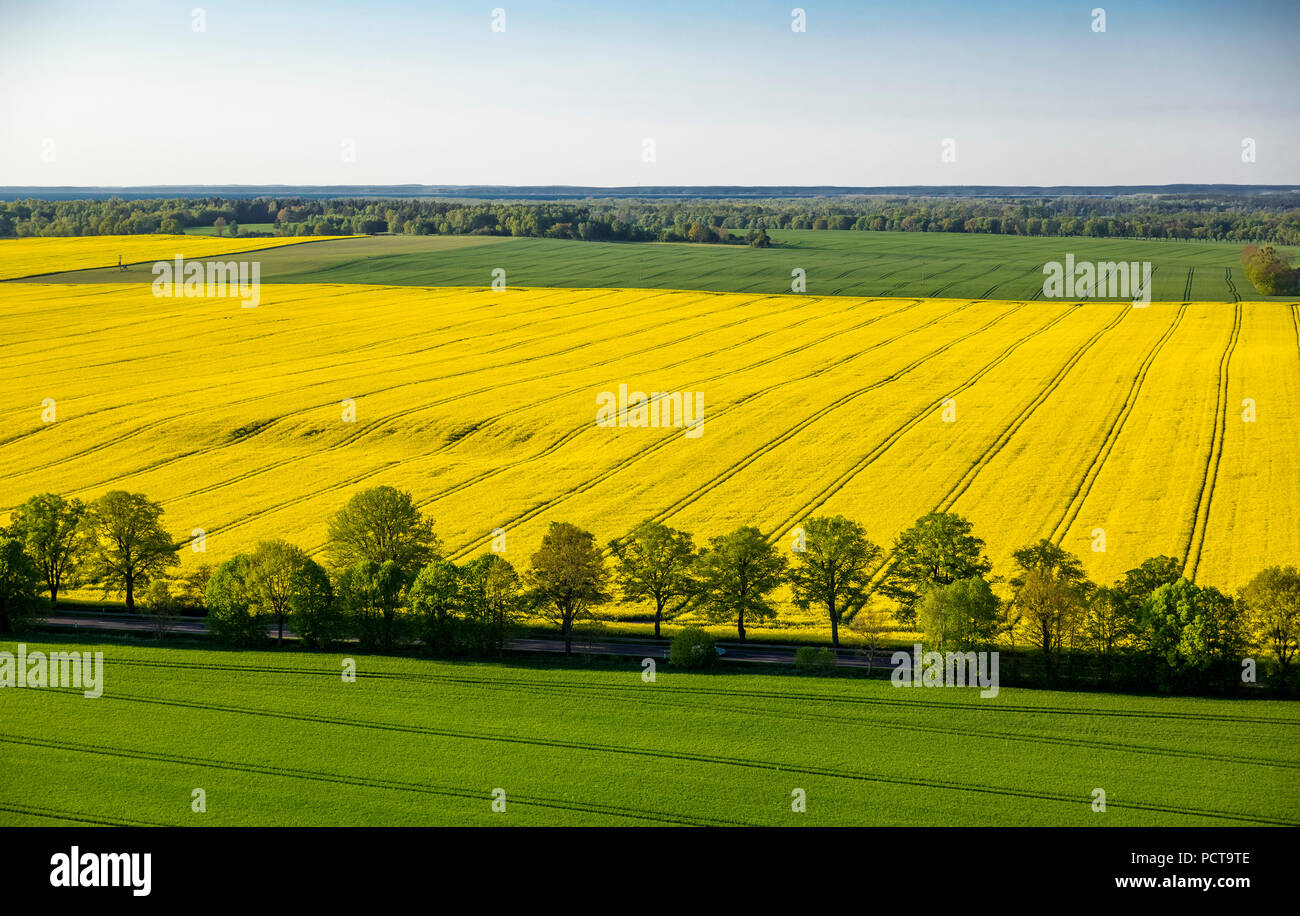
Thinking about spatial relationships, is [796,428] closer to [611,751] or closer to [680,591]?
[680,591]

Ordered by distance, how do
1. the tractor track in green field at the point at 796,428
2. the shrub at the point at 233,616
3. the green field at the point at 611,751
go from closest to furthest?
the green field at the point at 611,751 < the shrub at the point at 233,616 < the tractor track in green field at the point at 796,428

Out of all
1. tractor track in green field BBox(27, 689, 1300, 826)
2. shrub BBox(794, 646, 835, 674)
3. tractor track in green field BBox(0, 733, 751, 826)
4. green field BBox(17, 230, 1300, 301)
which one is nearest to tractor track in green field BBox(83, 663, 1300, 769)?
shrub BBox(794, 646, 835, 674)

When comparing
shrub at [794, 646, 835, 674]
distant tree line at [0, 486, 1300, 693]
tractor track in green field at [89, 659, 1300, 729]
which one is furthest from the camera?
shrub at [794, 646, 835, 674]

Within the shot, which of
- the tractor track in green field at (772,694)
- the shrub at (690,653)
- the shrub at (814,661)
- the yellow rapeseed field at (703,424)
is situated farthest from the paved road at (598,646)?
the yellow rapeseed field at (703,424)

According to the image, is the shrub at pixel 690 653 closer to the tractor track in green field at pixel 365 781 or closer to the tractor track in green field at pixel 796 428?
the tractor track in green field at pixel 365 781

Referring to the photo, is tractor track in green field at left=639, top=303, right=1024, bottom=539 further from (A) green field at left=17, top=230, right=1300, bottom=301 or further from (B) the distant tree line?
(A) green field at left=17, top=230, right=1300, bottom=301

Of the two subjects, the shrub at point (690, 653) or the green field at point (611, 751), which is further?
the shrub at point (690, 653)
